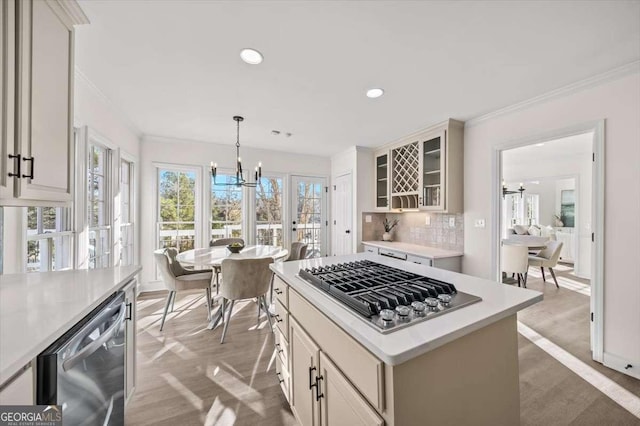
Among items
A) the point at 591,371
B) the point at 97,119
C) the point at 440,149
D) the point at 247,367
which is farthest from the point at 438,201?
the point at 97,119

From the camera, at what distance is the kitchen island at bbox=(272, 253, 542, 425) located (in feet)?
2.46

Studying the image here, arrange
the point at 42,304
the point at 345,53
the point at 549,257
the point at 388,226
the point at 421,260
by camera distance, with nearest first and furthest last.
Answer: the point at 42,304 → the point at 345,53 → the point at 421,260 → the point at 549,257 → the point at 388,226

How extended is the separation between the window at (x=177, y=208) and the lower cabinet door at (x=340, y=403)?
12.3 ft

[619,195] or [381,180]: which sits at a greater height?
[381,180]

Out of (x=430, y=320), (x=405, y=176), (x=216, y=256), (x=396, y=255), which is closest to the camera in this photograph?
(x=430, y=320)

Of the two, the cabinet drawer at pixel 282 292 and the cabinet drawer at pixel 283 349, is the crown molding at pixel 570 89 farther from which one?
the cabinet drawer at pixel 283 349

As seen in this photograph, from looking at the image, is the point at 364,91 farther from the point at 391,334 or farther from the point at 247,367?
the point at 247,367

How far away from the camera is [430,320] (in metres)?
0.87

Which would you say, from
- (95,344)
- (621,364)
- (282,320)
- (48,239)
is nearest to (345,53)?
(282,320)

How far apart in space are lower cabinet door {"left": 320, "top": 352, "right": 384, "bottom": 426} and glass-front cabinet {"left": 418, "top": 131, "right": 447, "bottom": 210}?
2764 mm

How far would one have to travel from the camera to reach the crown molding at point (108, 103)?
213 centimetres

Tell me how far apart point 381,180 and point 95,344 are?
412 centimetres

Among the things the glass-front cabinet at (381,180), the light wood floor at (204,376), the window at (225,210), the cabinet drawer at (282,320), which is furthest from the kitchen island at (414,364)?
the window at (225,210)

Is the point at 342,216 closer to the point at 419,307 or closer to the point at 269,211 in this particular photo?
the point at 269,211
